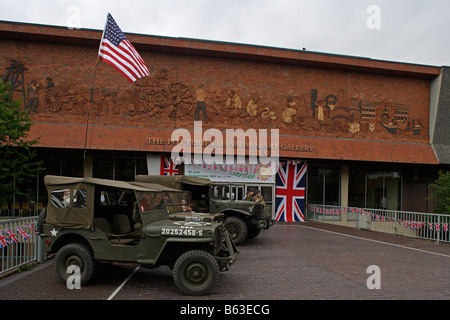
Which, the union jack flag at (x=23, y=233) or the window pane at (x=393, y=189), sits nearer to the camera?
the union jack flag at (x=23, y=233)

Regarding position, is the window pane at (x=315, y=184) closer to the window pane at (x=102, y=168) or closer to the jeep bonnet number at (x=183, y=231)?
the window pane at (x=102, y=168)

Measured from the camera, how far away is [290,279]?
6820 mm

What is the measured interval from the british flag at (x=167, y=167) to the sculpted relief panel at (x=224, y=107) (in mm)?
1939

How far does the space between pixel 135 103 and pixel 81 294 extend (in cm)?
1341

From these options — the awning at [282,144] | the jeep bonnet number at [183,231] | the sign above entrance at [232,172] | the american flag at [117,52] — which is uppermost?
the american flag at [117,52]

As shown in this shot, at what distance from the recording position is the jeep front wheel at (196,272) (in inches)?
223

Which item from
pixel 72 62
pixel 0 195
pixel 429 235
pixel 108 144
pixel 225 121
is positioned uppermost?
pixel 72 62

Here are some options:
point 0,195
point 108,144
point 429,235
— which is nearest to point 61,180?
point 0,195

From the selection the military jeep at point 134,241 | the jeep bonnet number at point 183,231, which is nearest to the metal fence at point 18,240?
the military jeep at point 134,241

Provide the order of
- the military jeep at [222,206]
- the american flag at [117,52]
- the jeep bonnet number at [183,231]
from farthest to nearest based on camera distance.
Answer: the military jeep at [222,206] < the american flag at [117,52] < the jeep bonnet number at [183,231]

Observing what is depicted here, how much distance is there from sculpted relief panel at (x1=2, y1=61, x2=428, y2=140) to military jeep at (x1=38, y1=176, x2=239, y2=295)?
1191 centimetres

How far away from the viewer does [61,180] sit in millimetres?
6301

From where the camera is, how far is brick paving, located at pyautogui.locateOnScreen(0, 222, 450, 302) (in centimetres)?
575

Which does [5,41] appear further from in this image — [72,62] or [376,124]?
[376,124]
